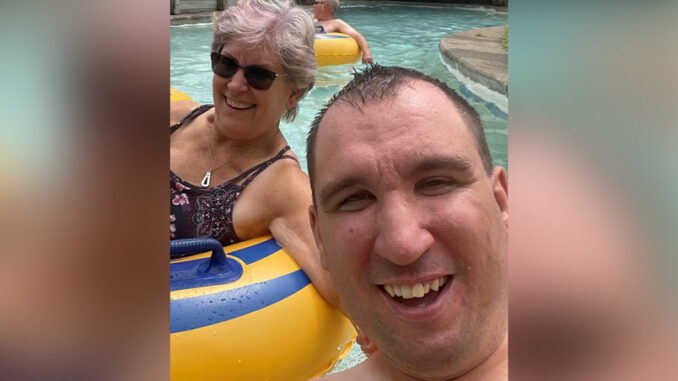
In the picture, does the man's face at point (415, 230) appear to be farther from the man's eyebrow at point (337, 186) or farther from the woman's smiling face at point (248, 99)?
the woman's smiling face at point (248, 99)

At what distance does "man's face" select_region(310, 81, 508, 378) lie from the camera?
519mm

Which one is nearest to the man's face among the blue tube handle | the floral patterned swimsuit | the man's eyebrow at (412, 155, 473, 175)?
the man's eyebrow at (412, 155, 473, 175)

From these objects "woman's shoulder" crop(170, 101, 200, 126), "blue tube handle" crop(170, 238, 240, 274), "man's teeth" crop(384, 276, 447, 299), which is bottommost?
"blue tube handle" crop(170, 238, 240, 274)

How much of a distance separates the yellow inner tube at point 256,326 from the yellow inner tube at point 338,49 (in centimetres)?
63

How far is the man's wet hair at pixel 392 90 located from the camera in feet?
1.80

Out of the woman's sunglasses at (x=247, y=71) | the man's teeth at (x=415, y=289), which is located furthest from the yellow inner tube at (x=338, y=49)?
the man's teeth at (x=415, y=289)

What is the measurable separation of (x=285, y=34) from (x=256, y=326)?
73 cm

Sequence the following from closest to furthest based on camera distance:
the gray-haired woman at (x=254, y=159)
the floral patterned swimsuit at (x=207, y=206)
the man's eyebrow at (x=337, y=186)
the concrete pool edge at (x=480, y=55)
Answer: the concrete pool edge at (x=480, y=55) → the man's eyebrow at (x=337, y=186) → the gray-haired woman at (x=254, y=159) → the floral patterned swimsuit at (x=207, y=206)

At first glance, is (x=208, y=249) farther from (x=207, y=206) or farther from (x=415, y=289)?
(x=415, y=289)

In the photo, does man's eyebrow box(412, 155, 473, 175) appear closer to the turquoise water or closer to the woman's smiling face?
the turquoise water

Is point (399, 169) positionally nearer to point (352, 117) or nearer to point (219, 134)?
point (352, 117)

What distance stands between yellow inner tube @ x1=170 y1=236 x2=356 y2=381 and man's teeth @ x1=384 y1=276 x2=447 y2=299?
975mm

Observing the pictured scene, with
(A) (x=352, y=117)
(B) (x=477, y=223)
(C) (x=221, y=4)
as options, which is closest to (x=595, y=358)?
(B) (x=477, y=223)

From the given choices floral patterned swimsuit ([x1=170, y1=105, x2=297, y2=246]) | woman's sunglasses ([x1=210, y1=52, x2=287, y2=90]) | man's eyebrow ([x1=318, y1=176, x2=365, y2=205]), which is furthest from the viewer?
floral patterned swimsuit ([x1=170, y1=105, x2=297, y2=246])
